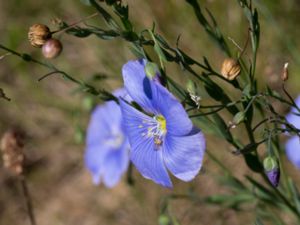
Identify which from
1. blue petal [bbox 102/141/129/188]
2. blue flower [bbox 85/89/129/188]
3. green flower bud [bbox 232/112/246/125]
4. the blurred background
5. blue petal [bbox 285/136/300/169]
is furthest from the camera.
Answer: the blurred background

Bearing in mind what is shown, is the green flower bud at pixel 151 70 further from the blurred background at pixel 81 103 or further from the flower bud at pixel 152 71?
the blurred background at pixel 81 103

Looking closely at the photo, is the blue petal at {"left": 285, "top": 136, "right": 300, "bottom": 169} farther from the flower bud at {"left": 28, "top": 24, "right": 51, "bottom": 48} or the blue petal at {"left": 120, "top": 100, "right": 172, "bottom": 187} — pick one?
the flower bud at {"left": 28, "top": 24, "right": 51, "bottom": 48}

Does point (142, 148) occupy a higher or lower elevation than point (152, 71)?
lower

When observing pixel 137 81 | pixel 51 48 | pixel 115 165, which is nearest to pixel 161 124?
pixel 137 81

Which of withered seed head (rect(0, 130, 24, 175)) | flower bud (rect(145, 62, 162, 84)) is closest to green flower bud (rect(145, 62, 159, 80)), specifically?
flower bud (rect(145, 62, 162, 84))

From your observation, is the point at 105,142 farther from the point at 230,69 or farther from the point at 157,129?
the point at 230,69

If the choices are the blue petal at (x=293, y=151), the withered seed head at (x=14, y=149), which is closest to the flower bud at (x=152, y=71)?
the withered seed head at (x=14, y=149)
